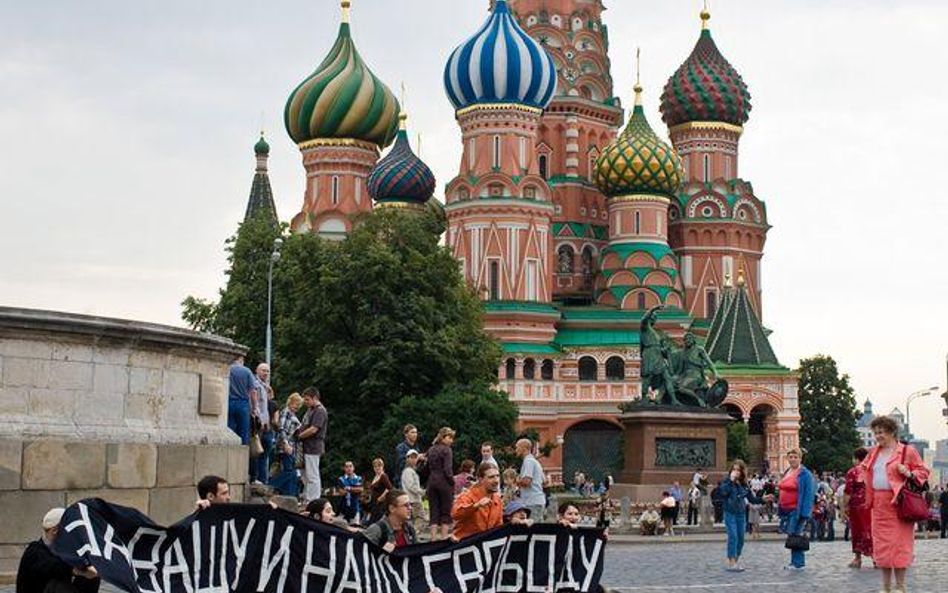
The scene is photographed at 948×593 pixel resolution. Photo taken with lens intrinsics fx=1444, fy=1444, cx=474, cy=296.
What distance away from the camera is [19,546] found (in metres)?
11.8

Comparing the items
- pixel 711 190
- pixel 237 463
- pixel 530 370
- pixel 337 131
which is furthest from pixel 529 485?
pixel 711 190

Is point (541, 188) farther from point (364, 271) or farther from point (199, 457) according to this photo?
point (199, 457)

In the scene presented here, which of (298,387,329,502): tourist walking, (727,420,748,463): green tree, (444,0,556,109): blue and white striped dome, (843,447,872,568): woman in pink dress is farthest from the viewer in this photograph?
(444,0,556,109): blue and white striped dome

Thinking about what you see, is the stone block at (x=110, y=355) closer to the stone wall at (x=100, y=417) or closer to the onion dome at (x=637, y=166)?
the stone wall at (x=100, y=417)

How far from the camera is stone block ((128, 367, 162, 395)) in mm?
13094

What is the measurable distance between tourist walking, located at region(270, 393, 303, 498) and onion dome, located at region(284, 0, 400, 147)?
50614 millimetres

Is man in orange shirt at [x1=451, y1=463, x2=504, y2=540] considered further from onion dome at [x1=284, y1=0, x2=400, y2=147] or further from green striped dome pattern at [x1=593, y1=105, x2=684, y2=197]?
onion dome at [x1=284, y1=0, x2=400, y2=147]

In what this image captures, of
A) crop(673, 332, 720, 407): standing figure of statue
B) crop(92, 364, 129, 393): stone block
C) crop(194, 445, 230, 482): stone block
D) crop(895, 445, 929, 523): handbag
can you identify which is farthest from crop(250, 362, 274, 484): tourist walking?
crop(673, 332, 720, 407): standing figure of statue

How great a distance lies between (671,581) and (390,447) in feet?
78.2

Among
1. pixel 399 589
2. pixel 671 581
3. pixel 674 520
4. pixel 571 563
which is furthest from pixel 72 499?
pixel 674 520

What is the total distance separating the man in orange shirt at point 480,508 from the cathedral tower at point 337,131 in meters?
55.9

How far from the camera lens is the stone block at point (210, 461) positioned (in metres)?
13.6

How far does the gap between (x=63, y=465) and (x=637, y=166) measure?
55699mm

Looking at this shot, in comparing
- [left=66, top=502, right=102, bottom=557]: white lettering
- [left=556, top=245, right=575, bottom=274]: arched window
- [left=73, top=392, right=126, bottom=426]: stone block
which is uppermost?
[left=556, top=245, right=575, bottom=274]: arched window
